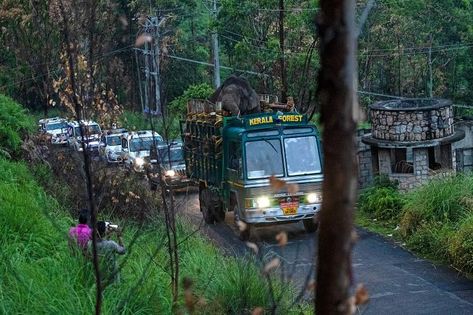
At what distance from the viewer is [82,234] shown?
7980 millimetres

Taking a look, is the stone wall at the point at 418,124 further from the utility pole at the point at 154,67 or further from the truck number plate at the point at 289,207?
the utility pole at the point at 154,67

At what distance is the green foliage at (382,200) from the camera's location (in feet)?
58.0

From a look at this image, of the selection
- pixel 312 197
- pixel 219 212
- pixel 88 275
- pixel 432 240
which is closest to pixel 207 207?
pixel 219 212

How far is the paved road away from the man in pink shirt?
1.65 meters

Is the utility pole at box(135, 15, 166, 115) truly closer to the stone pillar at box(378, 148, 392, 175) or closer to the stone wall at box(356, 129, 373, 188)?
the stone pillar at box(378, 148, 392, 175)

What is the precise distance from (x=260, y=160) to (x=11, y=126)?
5730mm

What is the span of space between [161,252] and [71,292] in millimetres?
2788

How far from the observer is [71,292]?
6660 millimetres

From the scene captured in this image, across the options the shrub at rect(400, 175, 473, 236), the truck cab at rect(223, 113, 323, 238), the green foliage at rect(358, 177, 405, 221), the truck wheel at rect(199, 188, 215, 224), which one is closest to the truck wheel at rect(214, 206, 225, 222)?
the truck wheel at rect(199, 188, 215, 224)

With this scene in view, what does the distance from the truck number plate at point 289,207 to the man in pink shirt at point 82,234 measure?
7327 millimetres

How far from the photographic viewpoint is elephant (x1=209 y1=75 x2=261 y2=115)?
17359mm

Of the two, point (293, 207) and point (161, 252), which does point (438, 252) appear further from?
point (161, 252)

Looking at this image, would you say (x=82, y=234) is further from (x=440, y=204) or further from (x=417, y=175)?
(x=417, y=175)

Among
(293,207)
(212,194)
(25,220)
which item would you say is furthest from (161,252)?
(212,194)
